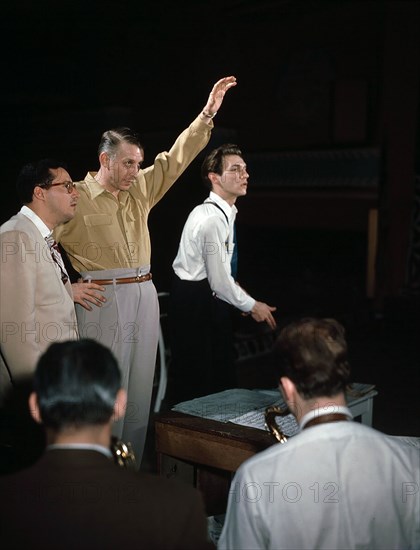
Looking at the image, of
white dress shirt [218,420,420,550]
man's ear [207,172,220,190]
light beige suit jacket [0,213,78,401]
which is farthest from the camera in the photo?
man's ear [207,172,220,190]

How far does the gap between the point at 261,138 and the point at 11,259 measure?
Answer: 7.80 meters

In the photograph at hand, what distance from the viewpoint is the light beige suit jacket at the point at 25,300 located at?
2.19 metres

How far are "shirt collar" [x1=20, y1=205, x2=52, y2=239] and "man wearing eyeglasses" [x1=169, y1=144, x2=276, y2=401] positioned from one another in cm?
105

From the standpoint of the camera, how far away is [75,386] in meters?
1.26

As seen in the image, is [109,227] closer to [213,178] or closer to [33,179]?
[33,179]

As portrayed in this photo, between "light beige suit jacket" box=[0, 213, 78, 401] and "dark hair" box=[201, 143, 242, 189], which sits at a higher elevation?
"dark hair" box=[201, 143, 242, 189]

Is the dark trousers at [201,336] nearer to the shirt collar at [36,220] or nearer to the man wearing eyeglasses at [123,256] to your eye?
the man wearing eyeglasses at [123,256]

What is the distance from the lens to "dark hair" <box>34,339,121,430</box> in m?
1.25

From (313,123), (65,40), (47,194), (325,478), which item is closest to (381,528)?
(325,478)

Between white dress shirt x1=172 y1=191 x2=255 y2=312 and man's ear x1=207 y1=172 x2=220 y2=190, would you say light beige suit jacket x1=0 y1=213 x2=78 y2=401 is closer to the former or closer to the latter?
white dress shirt x1=172 y1=191 x2=255 y2=312

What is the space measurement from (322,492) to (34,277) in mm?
1269

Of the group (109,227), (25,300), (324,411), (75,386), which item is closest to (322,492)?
(324,411)

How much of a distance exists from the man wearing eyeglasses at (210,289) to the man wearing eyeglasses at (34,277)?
945 mm

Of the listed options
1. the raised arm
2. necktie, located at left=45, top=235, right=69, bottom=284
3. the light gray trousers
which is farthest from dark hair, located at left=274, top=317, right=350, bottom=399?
the raised arm
